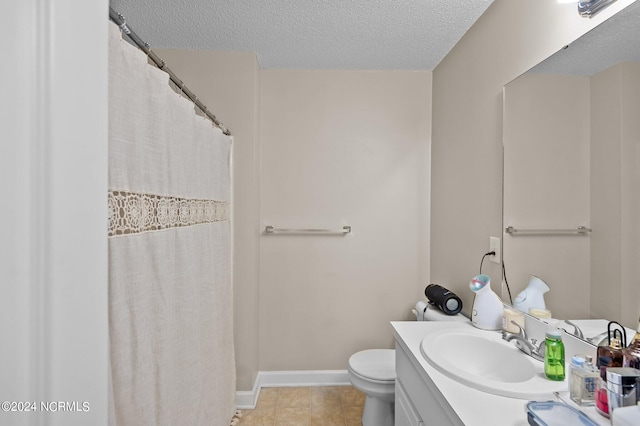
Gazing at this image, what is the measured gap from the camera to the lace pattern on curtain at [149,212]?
86 cm

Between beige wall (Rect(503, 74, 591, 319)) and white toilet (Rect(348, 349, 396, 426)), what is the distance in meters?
0.83

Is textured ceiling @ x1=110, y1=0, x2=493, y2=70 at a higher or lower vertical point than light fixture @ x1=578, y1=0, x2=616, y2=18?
higher

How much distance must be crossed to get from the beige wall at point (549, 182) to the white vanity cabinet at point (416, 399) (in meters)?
0.59

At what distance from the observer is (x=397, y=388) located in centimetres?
151

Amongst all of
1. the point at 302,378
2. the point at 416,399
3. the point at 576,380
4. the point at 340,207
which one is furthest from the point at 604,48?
the point at 302,378

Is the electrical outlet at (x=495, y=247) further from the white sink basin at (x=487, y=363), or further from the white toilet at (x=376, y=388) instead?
the white toilet at (x=376, y=388)

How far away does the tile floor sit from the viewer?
6.81 ft

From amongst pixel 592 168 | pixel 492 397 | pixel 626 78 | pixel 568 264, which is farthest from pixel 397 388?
pixel 626 78

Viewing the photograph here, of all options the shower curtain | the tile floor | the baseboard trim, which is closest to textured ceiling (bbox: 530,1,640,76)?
the shower curtain

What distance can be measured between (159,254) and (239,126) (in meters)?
1.39

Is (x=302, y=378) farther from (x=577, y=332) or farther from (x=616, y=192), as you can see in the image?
(x=616, y=192)

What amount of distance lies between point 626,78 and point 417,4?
3.58 feet

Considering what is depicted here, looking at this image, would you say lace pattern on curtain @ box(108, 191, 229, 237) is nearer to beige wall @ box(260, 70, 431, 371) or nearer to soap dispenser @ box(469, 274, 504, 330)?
beige wall @ box(260, 70, 431, 371)

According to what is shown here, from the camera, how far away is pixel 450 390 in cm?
100
